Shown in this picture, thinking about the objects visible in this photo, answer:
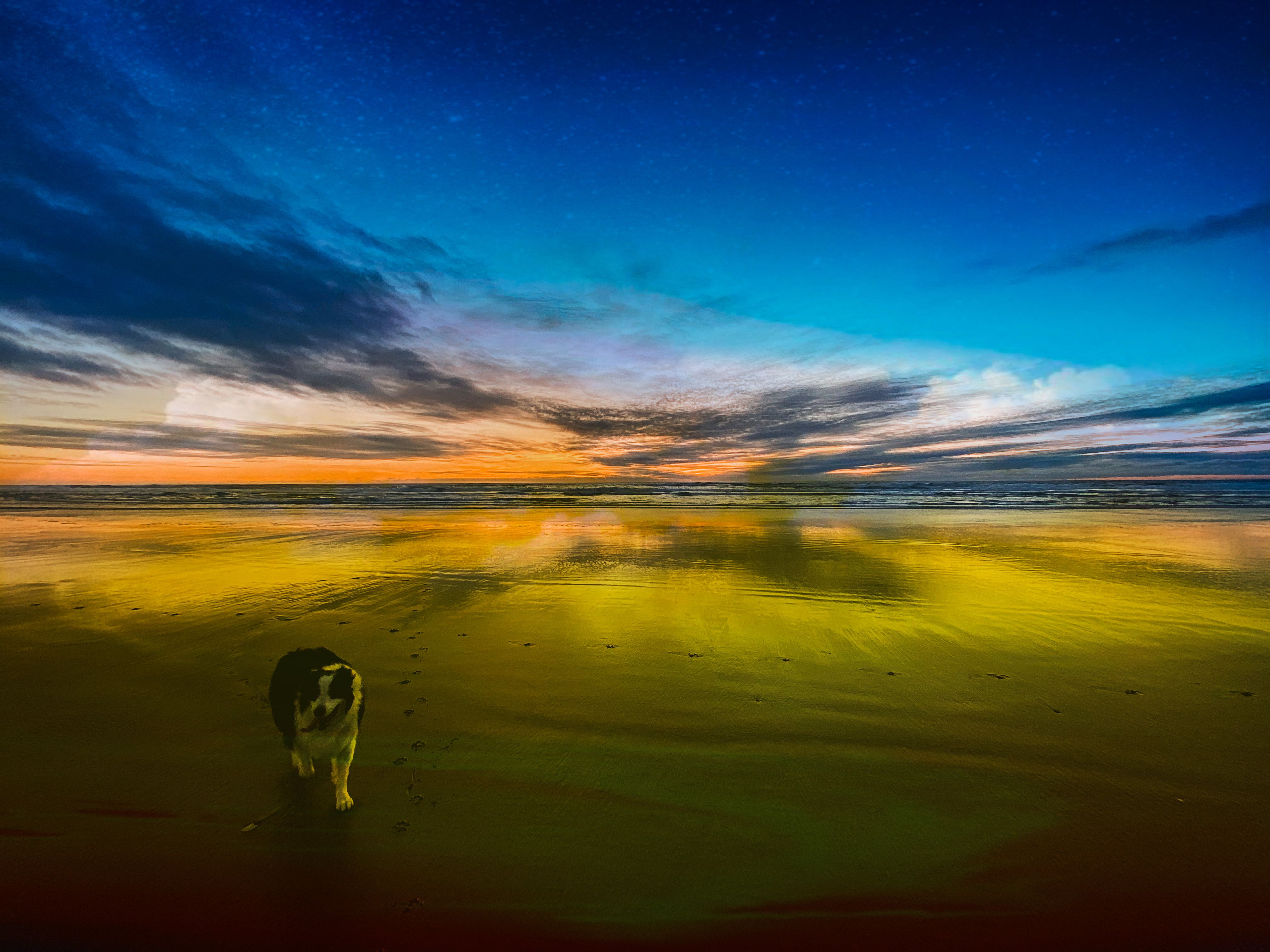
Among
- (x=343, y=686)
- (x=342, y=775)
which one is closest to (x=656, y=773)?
(x=342, y=775)

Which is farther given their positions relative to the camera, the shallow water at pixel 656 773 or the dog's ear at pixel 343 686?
the dog's ear at pixel 343 686

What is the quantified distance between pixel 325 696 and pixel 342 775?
57 centimetres

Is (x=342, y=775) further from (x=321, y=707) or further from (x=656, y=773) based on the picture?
(x=656, y=773)

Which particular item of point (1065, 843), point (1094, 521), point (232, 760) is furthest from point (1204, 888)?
point (1094, 521)

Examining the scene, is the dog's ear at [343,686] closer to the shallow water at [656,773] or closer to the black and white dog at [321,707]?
the black and white dog at [321,707]

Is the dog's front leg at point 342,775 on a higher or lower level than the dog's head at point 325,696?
lower

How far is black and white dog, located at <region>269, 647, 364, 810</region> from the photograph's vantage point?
124 inches

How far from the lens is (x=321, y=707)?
3176mm

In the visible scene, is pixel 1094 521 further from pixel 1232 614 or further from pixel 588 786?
pixel 588 786

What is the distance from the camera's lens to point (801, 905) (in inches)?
103

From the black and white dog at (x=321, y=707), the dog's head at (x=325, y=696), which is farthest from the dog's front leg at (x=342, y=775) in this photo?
the dog's head at (x=325, y=696)

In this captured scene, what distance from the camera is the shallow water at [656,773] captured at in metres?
2.58

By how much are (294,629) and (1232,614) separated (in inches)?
507

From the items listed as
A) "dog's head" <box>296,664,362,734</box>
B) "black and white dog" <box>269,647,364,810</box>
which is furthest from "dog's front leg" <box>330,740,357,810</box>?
"dog's head" <box>296,664,362,734</box>
